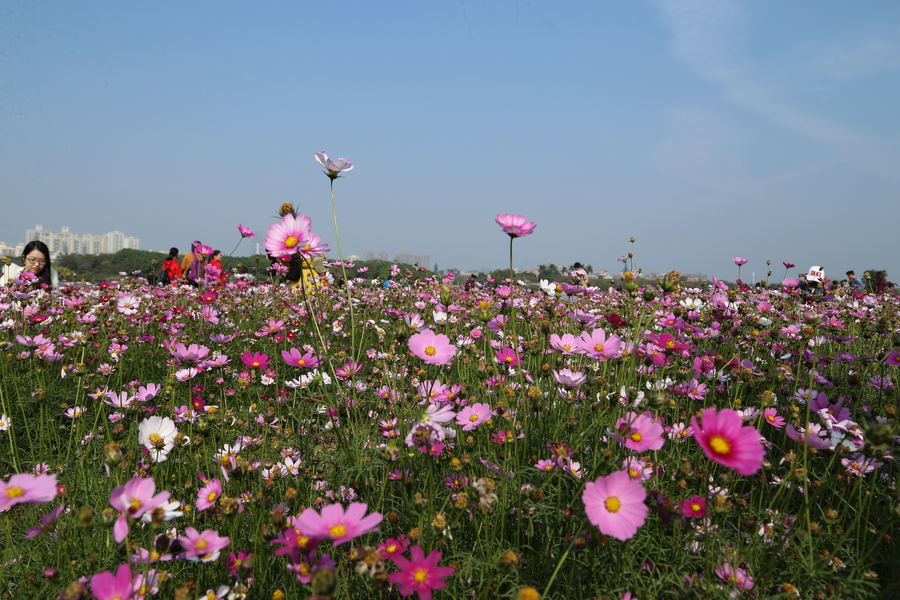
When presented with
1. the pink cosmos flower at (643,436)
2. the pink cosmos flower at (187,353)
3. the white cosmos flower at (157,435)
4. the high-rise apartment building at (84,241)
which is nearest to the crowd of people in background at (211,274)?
the pink cosmos flower at (187,353)

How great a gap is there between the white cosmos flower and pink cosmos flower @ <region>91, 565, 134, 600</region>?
0.62 m

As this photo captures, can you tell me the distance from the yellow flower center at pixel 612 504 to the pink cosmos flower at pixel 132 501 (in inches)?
29.5

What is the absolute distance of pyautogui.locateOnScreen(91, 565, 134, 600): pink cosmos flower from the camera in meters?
0.73

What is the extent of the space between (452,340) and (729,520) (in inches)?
69.8

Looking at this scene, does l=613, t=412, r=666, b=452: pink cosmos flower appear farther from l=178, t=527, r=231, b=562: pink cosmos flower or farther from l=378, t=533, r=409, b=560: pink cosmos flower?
l=178, t=527, r=231, b=562: pink cosmos flower

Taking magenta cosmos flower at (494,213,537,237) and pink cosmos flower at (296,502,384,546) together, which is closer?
pink cosmos flower at (296,502,384,546)

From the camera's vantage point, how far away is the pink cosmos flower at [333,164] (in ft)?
4.92

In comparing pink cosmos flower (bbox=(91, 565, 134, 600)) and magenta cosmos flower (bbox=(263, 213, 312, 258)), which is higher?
magenta cosmos flower (bbox=(263, 213, 312, 258))

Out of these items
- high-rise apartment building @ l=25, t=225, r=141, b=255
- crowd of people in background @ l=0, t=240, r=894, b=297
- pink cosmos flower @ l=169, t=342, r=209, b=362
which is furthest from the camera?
high-rise apartment building @ l=25, t=225, r=141, b=255

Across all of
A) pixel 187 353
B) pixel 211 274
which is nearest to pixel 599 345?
pixel 187 353

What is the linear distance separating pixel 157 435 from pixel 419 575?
1039 mm

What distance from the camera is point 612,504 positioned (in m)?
0.81

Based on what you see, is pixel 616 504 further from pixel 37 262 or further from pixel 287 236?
pixel 37 262

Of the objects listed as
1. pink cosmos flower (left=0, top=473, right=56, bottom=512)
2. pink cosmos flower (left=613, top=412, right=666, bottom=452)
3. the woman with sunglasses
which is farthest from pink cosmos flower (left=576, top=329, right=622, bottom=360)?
the woman with sunglasses
